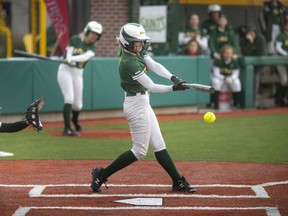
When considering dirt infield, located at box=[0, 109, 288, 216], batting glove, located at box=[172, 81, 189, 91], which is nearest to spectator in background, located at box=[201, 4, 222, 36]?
dirt infield, located at box=[0, 109, 288, 216]

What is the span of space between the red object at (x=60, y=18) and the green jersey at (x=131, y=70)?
30.6 feet

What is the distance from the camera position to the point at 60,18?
18250 millimetres

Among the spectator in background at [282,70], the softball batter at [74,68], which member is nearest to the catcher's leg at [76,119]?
the softball batter at [74,68]

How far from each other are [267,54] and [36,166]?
36.3ft

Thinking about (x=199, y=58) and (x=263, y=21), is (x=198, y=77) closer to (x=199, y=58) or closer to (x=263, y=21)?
(x=199, y=58)

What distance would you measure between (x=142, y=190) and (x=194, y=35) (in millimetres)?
10575

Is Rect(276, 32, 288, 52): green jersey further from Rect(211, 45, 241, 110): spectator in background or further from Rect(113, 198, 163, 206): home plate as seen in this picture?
Rect(113, 198, 163, 206): home plate

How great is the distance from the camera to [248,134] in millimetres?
14641

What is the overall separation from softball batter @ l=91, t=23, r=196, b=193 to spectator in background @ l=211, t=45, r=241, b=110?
985cm

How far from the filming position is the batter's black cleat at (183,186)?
8.85 meters

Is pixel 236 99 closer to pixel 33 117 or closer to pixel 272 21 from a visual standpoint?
pixel 272 21

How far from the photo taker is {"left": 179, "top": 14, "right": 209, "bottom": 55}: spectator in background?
19125 millimetres

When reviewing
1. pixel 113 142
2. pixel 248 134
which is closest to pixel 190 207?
pixel 113 142

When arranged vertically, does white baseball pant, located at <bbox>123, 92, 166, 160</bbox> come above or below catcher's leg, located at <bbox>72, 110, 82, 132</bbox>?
above
